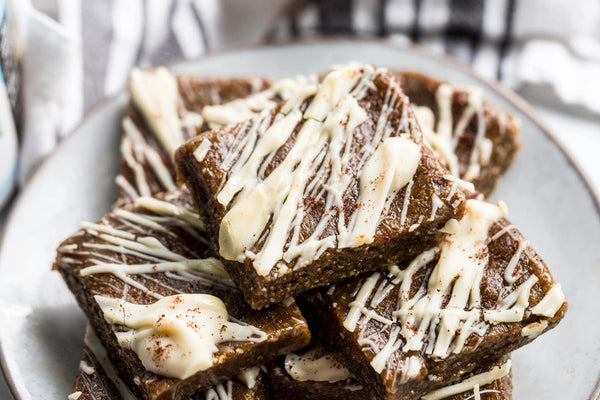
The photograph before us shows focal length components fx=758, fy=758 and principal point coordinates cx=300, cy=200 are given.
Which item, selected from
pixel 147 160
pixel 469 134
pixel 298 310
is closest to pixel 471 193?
pixel 469 134

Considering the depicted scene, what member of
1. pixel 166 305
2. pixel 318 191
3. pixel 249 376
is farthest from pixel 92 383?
pixel 318 191

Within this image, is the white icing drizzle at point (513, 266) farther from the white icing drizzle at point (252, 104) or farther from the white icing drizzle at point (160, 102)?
the white icing drizzle at point (160, 102)

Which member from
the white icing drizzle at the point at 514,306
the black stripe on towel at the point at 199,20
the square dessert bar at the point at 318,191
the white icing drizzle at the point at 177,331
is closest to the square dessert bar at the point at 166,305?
the white icing drizzle at the point at 177,331

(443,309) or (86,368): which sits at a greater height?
(443,309)

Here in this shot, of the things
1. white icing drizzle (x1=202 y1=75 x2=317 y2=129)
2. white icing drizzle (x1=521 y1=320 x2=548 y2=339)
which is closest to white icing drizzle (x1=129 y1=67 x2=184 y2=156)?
white icing drizzle (x1=202 y1=75 x2=317 y2=129)

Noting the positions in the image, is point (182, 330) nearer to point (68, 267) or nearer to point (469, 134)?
point (68, 267)

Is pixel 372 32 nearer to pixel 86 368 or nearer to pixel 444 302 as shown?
pixel 444 302

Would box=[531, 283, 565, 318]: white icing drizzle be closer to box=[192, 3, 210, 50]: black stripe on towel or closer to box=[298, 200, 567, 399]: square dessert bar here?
box=[298, 200, 567, 399]: square dessert bar

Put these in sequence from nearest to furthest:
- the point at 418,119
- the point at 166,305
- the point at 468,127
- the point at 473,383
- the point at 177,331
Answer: the point at 177,331 < the point at 166,305 < the point at 473,383 < the point at 418,119 < the point at 468,127
